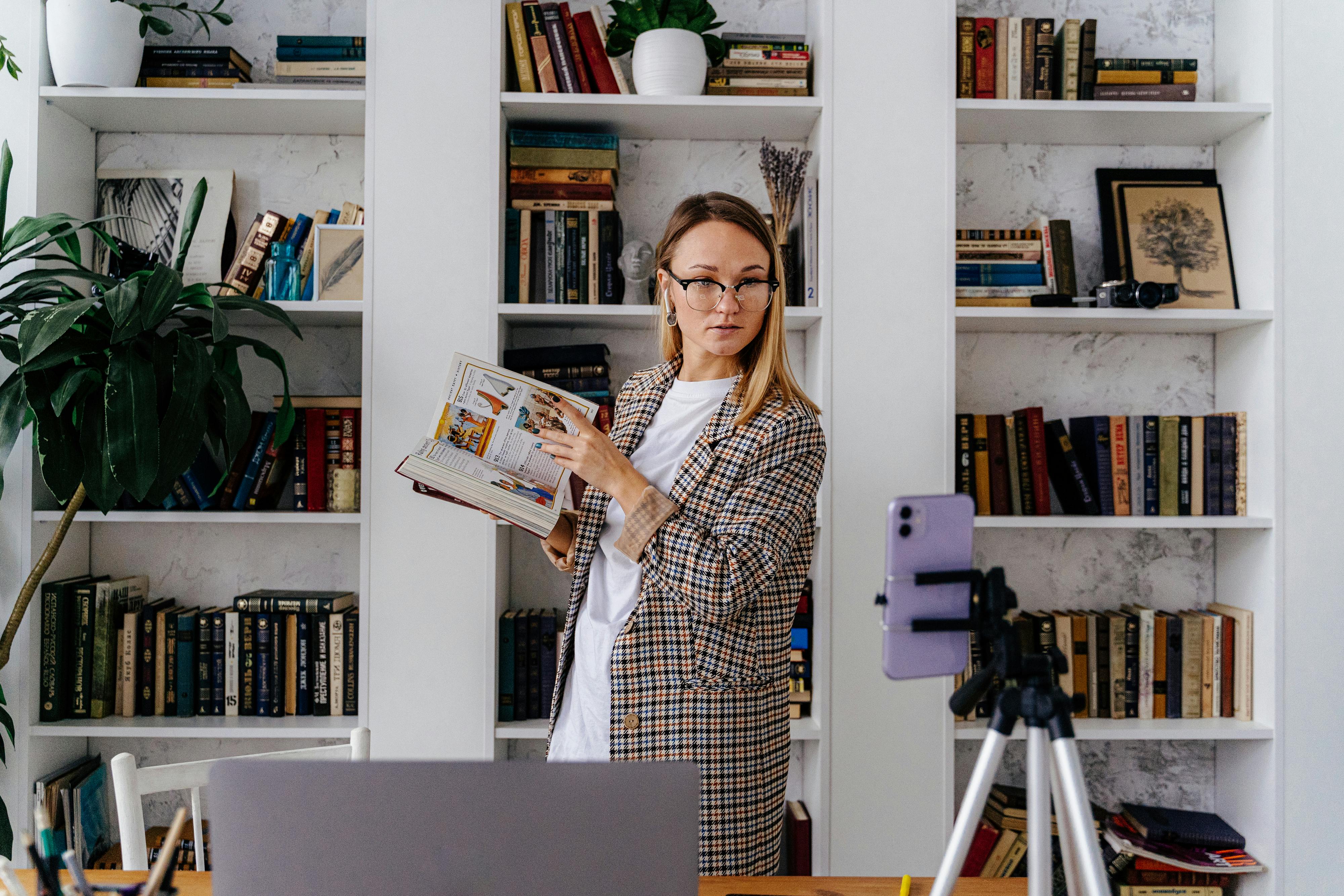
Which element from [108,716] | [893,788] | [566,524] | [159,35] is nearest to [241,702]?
[108,716]

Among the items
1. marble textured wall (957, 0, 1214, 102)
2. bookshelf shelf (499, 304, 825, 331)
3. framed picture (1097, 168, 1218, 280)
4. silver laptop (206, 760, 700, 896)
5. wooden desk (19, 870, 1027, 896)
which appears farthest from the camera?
marble textured wall (957, 0, 1214, 102)

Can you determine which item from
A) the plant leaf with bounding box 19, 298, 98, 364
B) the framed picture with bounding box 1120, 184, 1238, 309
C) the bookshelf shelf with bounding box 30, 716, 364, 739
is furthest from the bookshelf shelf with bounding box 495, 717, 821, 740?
the framed picture with bounding box 1120, 184, 1238, 309

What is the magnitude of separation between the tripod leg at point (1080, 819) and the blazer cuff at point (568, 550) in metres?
0.98

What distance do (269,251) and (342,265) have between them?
0.71 ft

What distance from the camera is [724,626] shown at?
1476mm

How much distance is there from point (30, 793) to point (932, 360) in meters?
2.37

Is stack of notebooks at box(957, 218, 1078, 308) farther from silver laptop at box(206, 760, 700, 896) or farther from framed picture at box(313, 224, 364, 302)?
silver laptop at box(206, 760, 700, 896)

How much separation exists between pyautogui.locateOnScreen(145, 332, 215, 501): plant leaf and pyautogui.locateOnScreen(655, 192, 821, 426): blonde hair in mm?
943

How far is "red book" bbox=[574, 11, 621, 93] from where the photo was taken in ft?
7.19

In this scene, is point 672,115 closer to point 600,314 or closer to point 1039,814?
point 600,314

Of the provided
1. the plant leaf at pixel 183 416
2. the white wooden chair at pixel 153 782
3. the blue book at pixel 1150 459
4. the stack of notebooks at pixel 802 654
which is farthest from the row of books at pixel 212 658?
the blue book at pixel 1150 459

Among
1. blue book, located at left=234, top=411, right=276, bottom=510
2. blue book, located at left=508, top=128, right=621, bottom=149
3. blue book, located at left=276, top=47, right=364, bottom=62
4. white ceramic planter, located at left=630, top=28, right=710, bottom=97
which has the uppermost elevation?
blue book, located at left=276, top=47, right=364, bottom=62

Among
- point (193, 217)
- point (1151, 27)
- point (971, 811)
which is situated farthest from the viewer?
point (1151, 27)

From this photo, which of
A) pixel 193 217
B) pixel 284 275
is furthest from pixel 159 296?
pixel 284 275
